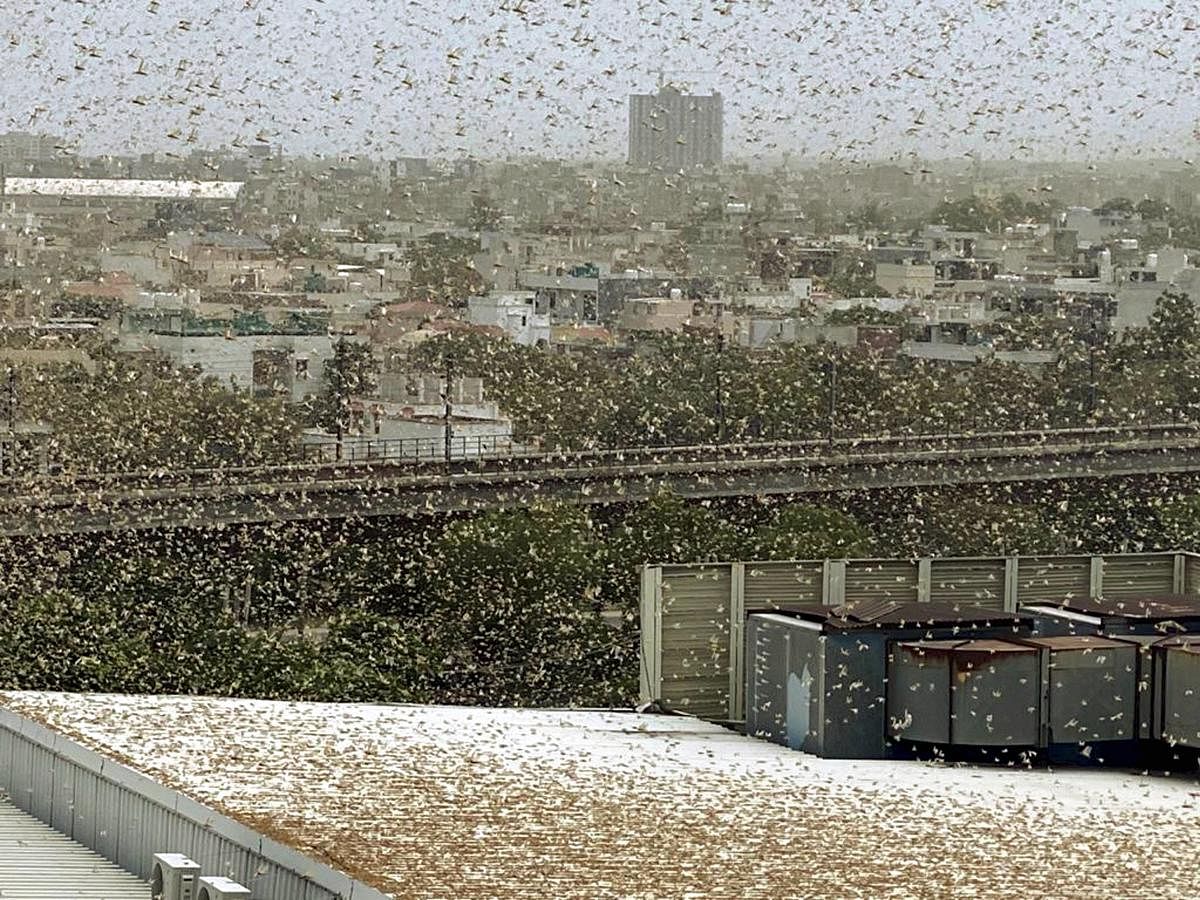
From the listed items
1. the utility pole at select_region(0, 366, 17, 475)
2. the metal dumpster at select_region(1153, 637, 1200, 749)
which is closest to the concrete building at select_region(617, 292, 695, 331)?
the utility pole at select_region(0, 366, 17, 475)

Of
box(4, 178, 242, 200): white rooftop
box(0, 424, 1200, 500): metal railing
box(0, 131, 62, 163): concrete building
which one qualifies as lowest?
box(0, 424, 1200, 500): metal railing

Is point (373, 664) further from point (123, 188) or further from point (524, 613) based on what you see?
point (123, 188)

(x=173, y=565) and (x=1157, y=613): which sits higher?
(x=1157, y=613)

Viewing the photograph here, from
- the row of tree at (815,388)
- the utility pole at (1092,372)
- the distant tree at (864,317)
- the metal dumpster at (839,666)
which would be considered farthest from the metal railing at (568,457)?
the metal dumpster at (839,666)

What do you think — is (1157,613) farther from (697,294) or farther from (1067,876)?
(697,294)

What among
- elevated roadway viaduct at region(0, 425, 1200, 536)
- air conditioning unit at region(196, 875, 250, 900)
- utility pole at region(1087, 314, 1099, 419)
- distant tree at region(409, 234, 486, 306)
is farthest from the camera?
distant tree at region(409, 234, 486, 306)

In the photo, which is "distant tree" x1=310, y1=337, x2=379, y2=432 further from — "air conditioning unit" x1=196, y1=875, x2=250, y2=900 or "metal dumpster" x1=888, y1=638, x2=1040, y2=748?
"air conditioning unit" x1=196, y1=875, x2=250, y2=900

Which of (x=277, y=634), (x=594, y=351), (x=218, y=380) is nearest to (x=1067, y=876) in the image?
(x=277, y=634)
